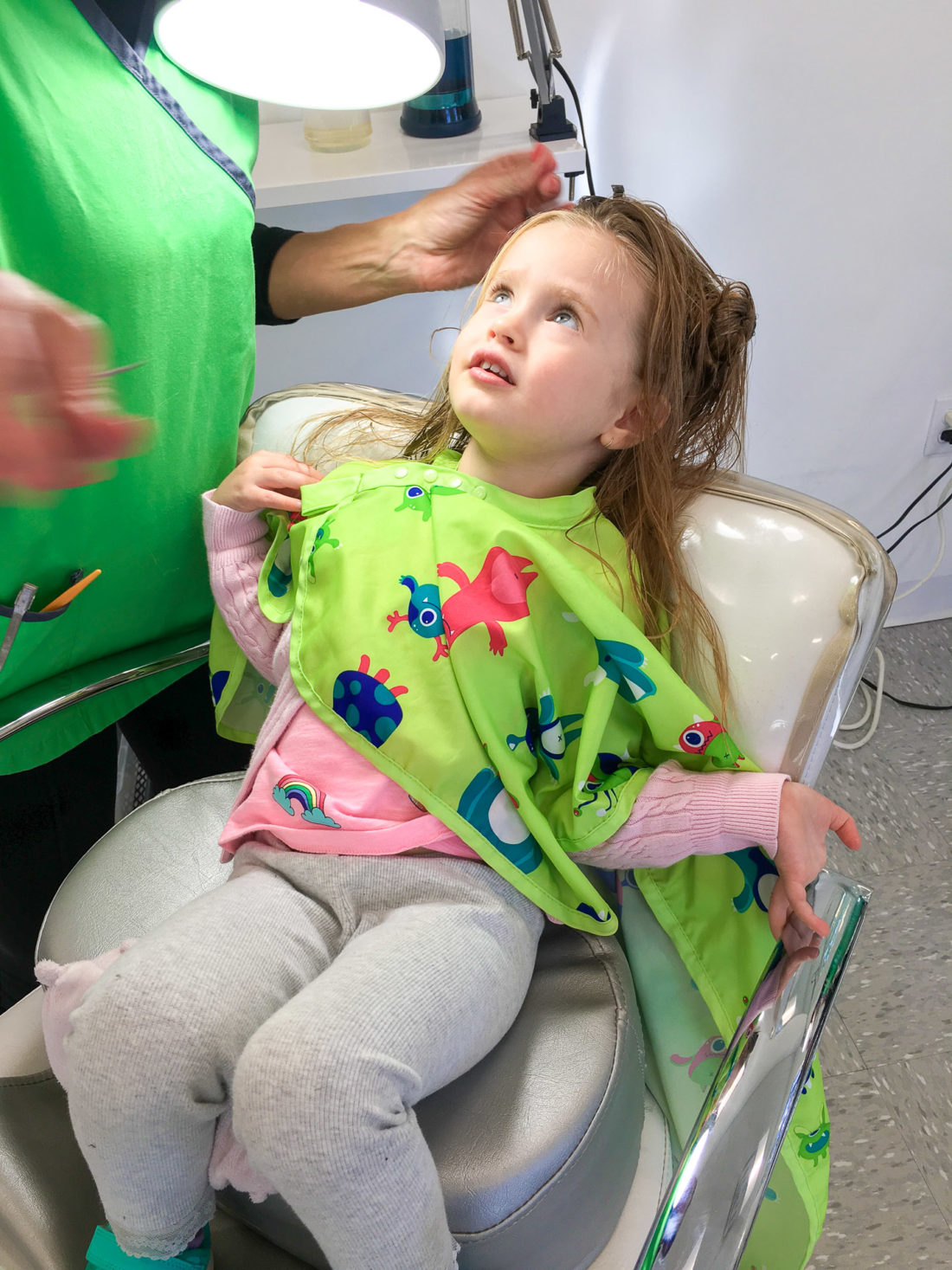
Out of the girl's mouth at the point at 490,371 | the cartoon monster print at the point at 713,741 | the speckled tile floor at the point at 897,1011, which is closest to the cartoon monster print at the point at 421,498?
the girl's mouth at the point at 490,371

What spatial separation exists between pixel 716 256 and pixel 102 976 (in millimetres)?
1417

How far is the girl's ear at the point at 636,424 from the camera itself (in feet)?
3.33

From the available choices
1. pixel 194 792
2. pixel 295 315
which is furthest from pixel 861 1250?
pixel 295 315

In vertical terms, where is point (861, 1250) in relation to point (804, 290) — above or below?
below

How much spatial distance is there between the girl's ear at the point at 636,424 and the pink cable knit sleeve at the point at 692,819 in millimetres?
319

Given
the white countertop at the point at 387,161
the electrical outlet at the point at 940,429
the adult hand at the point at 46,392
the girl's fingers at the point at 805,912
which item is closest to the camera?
the adult hand at the point at 46,392

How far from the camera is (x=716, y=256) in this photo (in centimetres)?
169

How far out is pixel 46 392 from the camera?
0.40m

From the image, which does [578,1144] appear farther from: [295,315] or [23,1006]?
[295,315]

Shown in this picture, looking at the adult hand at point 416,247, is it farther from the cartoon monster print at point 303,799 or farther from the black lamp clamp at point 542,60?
the cartoon monster print at point 303,799

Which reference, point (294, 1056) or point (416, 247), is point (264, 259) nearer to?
point (416, 247)

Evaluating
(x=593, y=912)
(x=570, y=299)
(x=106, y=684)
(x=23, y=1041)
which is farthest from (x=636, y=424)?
(x=23, y=1041)

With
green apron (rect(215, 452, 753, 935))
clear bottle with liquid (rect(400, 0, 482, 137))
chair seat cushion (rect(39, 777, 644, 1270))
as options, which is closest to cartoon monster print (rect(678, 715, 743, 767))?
green apron (rect(215, 452, 753, 935))

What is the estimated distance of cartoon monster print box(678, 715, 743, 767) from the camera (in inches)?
35.6
